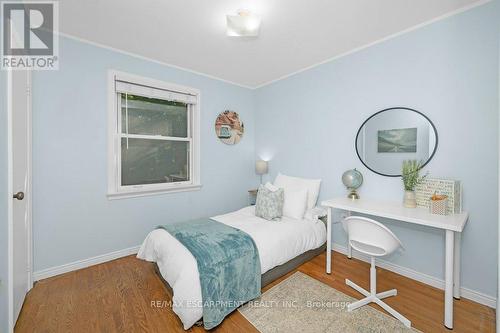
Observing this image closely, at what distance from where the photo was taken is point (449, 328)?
156 cm

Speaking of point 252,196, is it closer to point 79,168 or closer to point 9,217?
point 79,168

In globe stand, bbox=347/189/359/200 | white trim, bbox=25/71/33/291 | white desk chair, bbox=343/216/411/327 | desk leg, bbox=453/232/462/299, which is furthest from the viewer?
globe stand, bbox=347/189/359/200

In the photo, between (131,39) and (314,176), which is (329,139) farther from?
(131,39)

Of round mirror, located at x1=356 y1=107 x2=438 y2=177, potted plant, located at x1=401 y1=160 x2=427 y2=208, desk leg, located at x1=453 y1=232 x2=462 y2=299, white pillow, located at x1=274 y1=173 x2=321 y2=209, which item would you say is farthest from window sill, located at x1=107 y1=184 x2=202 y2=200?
desk leg, located at x1=453 y1=232 x2=462 y2=299

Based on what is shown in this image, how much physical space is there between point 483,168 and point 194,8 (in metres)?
2.83

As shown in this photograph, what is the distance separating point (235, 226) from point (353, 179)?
147 centimetres

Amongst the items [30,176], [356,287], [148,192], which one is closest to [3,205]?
[30,176]

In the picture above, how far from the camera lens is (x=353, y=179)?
2525 mm

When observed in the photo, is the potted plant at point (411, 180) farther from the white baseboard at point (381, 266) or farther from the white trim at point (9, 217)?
the white trim at point (9, 217)

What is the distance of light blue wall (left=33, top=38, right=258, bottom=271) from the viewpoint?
2168 millimetres

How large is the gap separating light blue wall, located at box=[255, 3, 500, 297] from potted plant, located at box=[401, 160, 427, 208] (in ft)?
0.47

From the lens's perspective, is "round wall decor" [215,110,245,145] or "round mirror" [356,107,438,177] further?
"round wall decor" [215,110,245,145]

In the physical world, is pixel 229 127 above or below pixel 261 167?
above

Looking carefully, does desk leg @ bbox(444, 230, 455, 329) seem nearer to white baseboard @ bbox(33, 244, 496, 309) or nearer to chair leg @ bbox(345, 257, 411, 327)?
chair leg @ bbox(345, 257, 411, 327)
